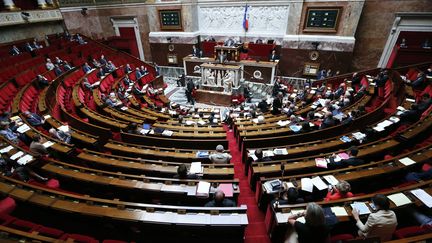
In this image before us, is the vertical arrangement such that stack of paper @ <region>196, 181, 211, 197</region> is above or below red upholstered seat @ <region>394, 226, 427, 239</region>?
below

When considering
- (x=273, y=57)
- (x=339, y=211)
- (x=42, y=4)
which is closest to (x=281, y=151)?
(x=339, y=211)

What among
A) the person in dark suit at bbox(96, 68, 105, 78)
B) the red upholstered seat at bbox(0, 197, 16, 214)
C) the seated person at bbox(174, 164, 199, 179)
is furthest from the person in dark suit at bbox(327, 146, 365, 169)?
the person in dark suit at bbox(96, 68, 105, 78)

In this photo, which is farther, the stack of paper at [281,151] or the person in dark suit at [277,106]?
the person in dark suit at [277,106]

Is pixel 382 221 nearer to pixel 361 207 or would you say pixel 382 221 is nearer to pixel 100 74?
pixel 361 207

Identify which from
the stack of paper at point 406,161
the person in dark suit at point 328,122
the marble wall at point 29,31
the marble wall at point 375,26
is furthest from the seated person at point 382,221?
the marble wall at point 29,31

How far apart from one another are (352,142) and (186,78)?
11363 millimetres

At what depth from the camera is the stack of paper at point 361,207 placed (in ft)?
10.3

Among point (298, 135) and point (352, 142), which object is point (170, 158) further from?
point (352, 142)

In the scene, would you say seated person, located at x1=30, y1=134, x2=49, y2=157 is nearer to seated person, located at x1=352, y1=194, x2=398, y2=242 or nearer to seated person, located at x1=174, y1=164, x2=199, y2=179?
seated person, located at x1=174, y1=164, x2=199, y2=179

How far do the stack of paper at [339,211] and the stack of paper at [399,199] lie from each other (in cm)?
77

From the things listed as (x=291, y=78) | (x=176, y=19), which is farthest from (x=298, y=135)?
(x=176, y=19)

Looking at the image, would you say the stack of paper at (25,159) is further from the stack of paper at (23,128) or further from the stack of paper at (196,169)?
the stack of paper at (196,169)

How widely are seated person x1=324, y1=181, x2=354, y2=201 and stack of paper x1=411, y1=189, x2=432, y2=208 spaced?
0.88 metres

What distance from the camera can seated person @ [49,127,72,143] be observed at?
5594 mm
